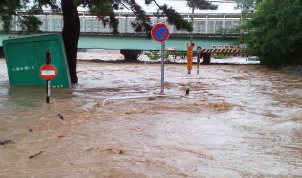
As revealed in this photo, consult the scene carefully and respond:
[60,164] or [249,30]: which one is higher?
[249,30]

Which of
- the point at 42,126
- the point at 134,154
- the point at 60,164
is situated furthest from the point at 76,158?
the point at 42,126

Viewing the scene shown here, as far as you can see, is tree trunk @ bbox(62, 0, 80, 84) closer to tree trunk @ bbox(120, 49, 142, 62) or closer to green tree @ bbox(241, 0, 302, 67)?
green tree @ bbox(241, 0, 302, 67)

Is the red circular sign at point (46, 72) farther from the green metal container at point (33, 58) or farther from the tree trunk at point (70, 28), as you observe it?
the tree trunk at point (70, 28)

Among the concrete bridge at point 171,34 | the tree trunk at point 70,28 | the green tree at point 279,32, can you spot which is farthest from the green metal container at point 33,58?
the concrete bridge at point 171,34

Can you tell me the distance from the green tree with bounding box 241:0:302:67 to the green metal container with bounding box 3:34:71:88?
11551mm

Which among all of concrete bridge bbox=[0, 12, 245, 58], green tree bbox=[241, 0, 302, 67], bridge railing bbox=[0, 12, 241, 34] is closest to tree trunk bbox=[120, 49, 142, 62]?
concrete bridge bbox=[0, 12, 245, 58]

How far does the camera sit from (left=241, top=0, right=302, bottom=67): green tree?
53.4 ft

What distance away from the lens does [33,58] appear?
36.3 ft

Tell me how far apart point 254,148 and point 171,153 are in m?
1.22

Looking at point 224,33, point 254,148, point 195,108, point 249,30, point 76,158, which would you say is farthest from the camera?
point 224,33

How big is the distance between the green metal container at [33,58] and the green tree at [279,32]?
1155cm

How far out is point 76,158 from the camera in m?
4.06

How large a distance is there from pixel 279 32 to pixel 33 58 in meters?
13.8

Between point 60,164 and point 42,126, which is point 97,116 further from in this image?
point 60,164
